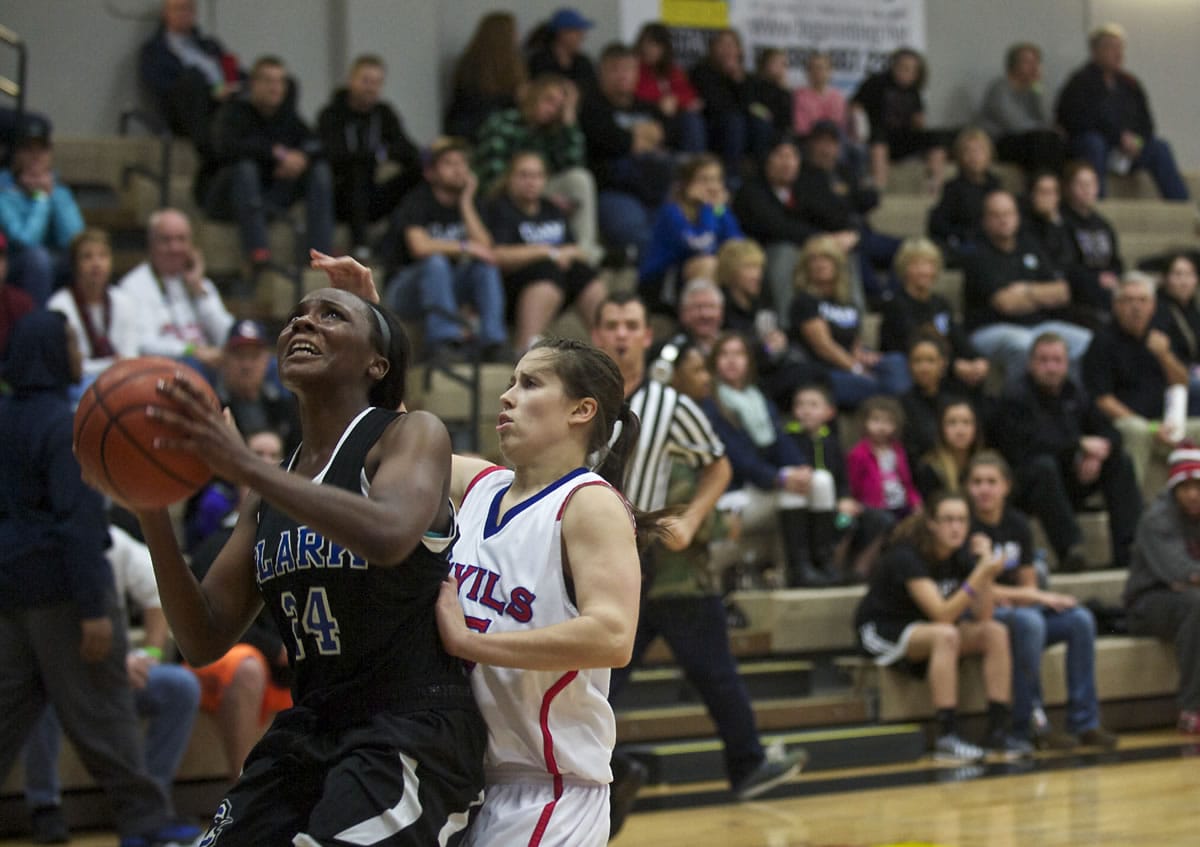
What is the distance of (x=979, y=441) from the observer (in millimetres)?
9211

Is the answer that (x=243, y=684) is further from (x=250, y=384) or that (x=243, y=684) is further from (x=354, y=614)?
(x=354, y=614)

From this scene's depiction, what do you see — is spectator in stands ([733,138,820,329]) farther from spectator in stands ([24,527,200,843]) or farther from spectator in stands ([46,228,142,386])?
spectator in stands ([24,527,200,843])

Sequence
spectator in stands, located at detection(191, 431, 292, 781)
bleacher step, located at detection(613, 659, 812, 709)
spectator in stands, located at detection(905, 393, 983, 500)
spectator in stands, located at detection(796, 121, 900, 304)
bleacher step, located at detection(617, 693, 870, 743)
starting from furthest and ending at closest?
spectator in stands, located at detection(796, 121, 900, 304) < spectator in stands, located at detection(905, 393, 983, 500) < bleacher step, located at detection(613, 659, 812, 709) < bleacher step, located at detection(617, 693, 870, 743) < spectator in stands, located at detection(191, 431, 292, 781)

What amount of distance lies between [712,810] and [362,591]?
3.98 meters

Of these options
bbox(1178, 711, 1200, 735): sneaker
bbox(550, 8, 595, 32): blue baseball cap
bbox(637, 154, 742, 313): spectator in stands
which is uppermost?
bbox(550, 8, 595, 32): blue baseball cap

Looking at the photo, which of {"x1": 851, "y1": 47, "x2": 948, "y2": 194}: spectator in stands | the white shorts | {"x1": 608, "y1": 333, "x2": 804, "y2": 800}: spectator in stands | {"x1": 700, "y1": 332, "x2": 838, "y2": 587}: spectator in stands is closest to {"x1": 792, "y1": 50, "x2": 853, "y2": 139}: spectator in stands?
{"x1": 851, "y1": 47, "x2": 948, "y2": 194}: spectator in stands

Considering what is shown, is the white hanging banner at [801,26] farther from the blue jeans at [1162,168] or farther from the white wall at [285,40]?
the blue jeans at [1162,168]

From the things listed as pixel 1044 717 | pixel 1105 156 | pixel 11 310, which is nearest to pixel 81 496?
pixel 11 310

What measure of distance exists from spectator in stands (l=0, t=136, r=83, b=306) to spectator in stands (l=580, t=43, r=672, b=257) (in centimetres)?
344

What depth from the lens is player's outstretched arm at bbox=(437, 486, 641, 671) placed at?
2723mm

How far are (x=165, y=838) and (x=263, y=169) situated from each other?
504cm

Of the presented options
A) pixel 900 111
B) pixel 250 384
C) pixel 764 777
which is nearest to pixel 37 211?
pixel 250 384

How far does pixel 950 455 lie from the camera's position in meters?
8.98

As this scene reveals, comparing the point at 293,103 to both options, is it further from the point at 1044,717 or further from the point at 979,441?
the point at 1044,717
